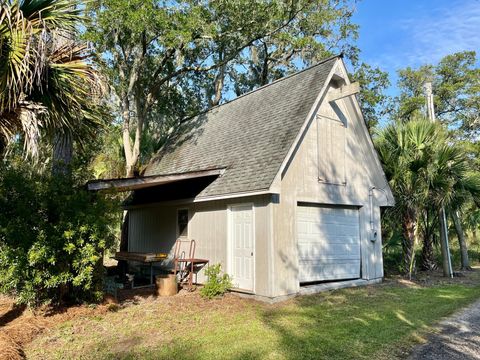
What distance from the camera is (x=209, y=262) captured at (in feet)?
36.7

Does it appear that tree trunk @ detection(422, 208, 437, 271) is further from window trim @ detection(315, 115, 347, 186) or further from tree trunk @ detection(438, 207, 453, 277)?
window trim @ detection(315, 115, 347, 186)

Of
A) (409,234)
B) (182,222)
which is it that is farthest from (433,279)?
(182,222)

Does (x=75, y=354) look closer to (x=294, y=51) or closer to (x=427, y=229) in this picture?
(x=427, y=229)

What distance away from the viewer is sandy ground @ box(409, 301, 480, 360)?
5543 mm

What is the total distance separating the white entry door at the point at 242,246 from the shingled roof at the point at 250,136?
725mm

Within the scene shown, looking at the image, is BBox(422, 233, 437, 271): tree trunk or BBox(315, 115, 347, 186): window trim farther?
BBox(422, 233, 437, 271): tree trunk

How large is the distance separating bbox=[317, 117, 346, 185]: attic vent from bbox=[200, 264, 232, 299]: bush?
3.81 m

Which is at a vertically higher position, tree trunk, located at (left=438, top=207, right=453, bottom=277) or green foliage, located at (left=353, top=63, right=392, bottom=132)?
green foliage, located at (left=353, top=63, right=392, bottom=132)

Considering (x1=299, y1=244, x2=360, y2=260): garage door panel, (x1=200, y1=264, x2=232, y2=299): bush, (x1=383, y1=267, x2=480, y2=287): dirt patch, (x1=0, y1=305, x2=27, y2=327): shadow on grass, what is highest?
(x1=299, y1=244, x2=360, y2=260): garage door panel

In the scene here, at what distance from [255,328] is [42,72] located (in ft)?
19.0

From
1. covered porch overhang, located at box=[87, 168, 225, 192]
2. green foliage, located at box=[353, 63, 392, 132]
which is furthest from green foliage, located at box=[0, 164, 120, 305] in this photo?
green foliage, located at box=[353, 63, 392, 132]

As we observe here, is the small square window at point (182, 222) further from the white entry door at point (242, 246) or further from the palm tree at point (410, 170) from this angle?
the palm tree at point (410, 170)

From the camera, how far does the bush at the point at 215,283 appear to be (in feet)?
32.2

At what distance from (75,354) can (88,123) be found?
447cm
